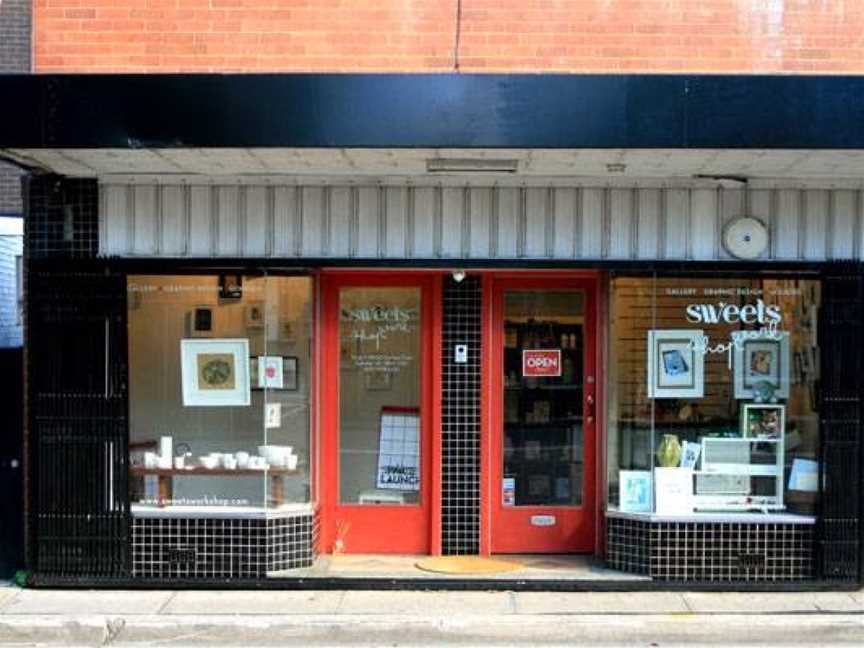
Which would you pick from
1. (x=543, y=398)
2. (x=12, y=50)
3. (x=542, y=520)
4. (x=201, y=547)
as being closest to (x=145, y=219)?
(x=201, y=547)

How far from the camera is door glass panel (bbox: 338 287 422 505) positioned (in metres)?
8.52

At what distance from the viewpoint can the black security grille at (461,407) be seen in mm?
8320

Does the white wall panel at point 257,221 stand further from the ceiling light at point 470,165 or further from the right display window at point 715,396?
the right display window at point 715,396

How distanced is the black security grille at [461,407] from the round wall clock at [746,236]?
198cm

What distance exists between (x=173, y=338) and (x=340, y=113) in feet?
8.39

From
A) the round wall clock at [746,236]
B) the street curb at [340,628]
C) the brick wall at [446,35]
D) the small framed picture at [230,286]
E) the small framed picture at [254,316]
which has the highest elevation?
the brick wall at [446,35]

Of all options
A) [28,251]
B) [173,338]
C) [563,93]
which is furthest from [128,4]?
[563,93]

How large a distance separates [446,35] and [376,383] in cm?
285

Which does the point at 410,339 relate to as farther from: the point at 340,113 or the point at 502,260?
the point at 340,113

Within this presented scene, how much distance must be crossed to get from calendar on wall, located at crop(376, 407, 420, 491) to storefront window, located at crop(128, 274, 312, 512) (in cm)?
68

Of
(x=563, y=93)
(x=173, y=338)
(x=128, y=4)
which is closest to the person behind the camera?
(x=563, y=93)

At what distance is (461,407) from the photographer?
8.33 m

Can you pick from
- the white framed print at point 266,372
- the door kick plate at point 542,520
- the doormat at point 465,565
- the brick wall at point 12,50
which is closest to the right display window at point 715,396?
the door kick plate at point 542,520

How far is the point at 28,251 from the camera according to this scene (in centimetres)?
A: 787
